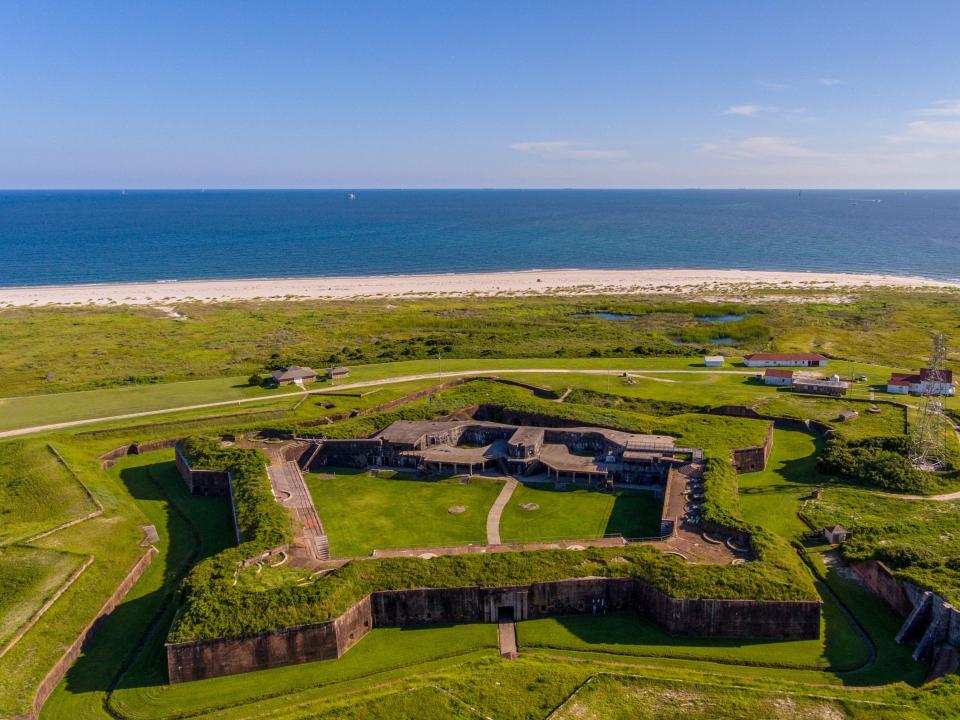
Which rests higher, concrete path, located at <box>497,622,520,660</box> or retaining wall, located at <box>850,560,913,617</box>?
retaining wall, located at <box>850,560,913,617</box>

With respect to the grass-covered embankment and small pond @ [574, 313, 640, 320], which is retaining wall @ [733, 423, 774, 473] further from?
small pond @ [574, 313, 640, 320]

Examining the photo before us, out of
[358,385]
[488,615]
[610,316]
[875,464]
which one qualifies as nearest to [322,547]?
[488,615]

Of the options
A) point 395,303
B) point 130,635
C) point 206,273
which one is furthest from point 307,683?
point 206,273

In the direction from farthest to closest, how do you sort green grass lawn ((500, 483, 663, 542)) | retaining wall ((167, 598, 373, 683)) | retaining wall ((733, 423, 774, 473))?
retaining wall ((733, 423, 774, 473))
green grass lawn ((500, 483, 663, 542))
retaining wall ((167, 598, 373, 683))

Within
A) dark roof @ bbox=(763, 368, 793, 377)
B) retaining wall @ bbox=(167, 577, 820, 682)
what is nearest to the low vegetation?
retaining wall @ bbox=(167, 577, 820, 682)

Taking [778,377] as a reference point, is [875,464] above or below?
below

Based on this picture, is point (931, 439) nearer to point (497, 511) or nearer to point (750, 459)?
point (750, 459)
